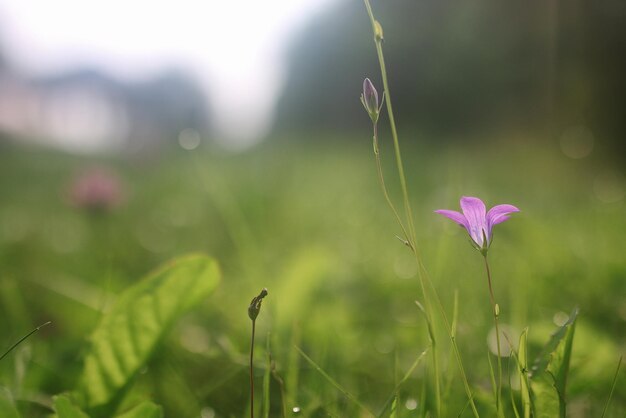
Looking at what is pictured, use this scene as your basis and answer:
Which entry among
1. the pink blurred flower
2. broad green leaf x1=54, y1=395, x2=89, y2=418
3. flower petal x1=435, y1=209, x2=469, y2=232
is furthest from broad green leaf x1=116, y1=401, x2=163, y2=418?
the pink blurred flower

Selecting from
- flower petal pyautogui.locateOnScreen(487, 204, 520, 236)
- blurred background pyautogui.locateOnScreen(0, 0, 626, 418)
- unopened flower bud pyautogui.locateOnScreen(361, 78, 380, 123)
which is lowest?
blurred background pyautogui.locateOnScreen(0, 0, 626, 418)

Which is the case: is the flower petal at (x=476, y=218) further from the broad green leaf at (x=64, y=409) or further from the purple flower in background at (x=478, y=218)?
the broad green leaf at (x=64, y=409)

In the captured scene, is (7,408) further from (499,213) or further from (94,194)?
(94,194)

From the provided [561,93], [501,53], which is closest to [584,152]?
[561,93]

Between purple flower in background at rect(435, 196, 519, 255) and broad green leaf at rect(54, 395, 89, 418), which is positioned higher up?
purple flower in background at rect(435, 196, 519, 255)

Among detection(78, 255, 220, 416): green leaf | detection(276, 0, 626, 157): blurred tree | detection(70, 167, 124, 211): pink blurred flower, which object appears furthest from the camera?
detection(276, 0, 626, 157): blurred tree

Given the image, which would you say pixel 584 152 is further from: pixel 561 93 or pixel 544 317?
pixel 561 93

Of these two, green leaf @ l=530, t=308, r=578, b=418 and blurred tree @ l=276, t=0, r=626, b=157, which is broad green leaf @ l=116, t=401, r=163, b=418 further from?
blurred tree @ l=276, t=0, r=626, b=157

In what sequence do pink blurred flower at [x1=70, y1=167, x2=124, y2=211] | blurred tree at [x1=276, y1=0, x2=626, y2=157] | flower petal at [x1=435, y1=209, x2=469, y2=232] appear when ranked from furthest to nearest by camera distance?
blurred tree at [x1=276, y1=0, x2=626, y2=157] → pink blurred flower at [x1=70, y1=167, x2=124, y2=211] → flower petal at [x1=435, y1=209, x2=469, y2=232]
